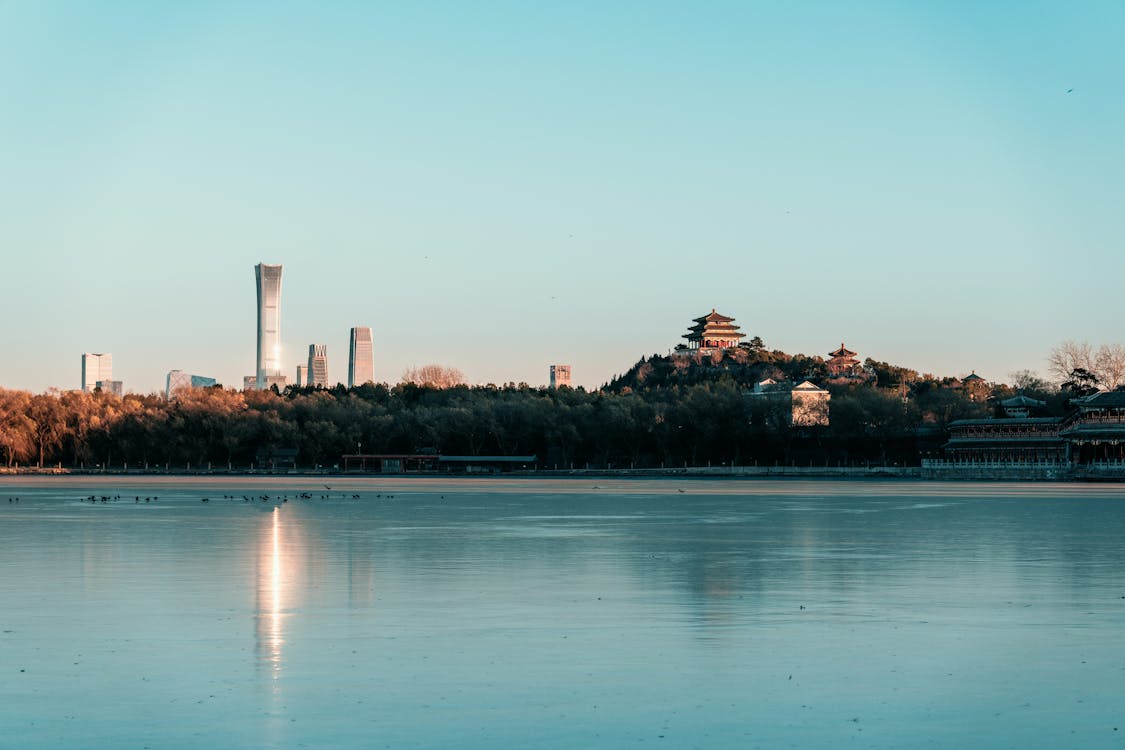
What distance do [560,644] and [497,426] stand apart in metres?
150

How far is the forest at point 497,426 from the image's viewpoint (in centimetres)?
15150

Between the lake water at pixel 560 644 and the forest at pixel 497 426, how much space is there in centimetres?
11567

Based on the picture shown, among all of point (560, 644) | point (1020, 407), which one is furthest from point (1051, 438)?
point (560, 644)

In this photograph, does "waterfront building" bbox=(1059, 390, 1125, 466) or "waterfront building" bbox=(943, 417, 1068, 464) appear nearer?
"waterfront building" bbox=(1059, 390, 1125, 466)

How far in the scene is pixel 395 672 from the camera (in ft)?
50.5

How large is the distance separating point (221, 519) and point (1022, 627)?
36.0m

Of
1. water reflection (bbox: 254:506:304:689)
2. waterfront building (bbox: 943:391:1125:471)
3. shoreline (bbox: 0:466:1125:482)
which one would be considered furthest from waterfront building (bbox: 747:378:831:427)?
water reflection (bbox: 254:506:304:689)

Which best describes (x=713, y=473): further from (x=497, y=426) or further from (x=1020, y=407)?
(x=497, y=426)

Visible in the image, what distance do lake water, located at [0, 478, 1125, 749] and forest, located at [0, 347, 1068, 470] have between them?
380 ft

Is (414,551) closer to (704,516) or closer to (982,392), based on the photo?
(704,516)

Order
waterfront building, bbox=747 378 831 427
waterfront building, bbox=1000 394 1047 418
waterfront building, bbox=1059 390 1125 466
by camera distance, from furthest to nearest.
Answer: waterfront building, bbox=747 378 831 427, waterfront building, bbox=1000 394 1047 418, waterfront building, bbox=1059 390 1125 466

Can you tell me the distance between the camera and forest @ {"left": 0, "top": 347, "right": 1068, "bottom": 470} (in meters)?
152

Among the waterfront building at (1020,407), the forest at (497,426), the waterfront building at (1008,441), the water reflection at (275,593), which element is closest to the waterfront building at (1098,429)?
the waterfront building at (1008,441)

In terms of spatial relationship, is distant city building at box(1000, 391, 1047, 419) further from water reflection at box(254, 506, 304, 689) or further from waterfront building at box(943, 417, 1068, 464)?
water reflection at box(254, 506, 304, 689)
